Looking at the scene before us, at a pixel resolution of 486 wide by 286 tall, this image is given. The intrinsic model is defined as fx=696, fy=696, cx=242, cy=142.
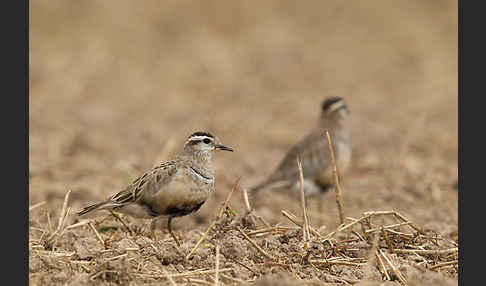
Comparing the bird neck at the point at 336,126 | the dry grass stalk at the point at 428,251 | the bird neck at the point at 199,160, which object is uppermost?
the bird neck at the point at 199,160

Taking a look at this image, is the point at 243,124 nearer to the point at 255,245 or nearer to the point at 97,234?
the point at 97,234

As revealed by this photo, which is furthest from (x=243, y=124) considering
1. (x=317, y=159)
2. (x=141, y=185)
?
(x=141, y=185)

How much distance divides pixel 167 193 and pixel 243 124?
7.96 meters

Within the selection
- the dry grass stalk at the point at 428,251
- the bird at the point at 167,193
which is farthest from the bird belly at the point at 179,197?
the dry grass stalk at the point at 428,251

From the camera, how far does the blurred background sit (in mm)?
10547

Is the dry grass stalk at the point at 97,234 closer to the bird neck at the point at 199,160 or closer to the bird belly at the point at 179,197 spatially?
the bird belly at the point at 179,197

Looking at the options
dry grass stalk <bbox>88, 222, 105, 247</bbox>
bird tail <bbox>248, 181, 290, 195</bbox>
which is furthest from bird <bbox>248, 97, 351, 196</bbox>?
dry grass stalk <bbox>88, 222, 105, 247</bbox>

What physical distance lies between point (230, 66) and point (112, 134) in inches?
190

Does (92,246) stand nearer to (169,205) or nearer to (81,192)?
(169,205)

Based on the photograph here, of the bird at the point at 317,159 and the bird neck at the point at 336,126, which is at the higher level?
the bird neck at the point at 336,126

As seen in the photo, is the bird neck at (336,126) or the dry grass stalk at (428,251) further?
the bird neck at (336,126)

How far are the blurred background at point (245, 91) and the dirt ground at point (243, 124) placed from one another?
48mm

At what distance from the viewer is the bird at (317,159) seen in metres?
10.3

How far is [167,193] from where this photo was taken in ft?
20.3
